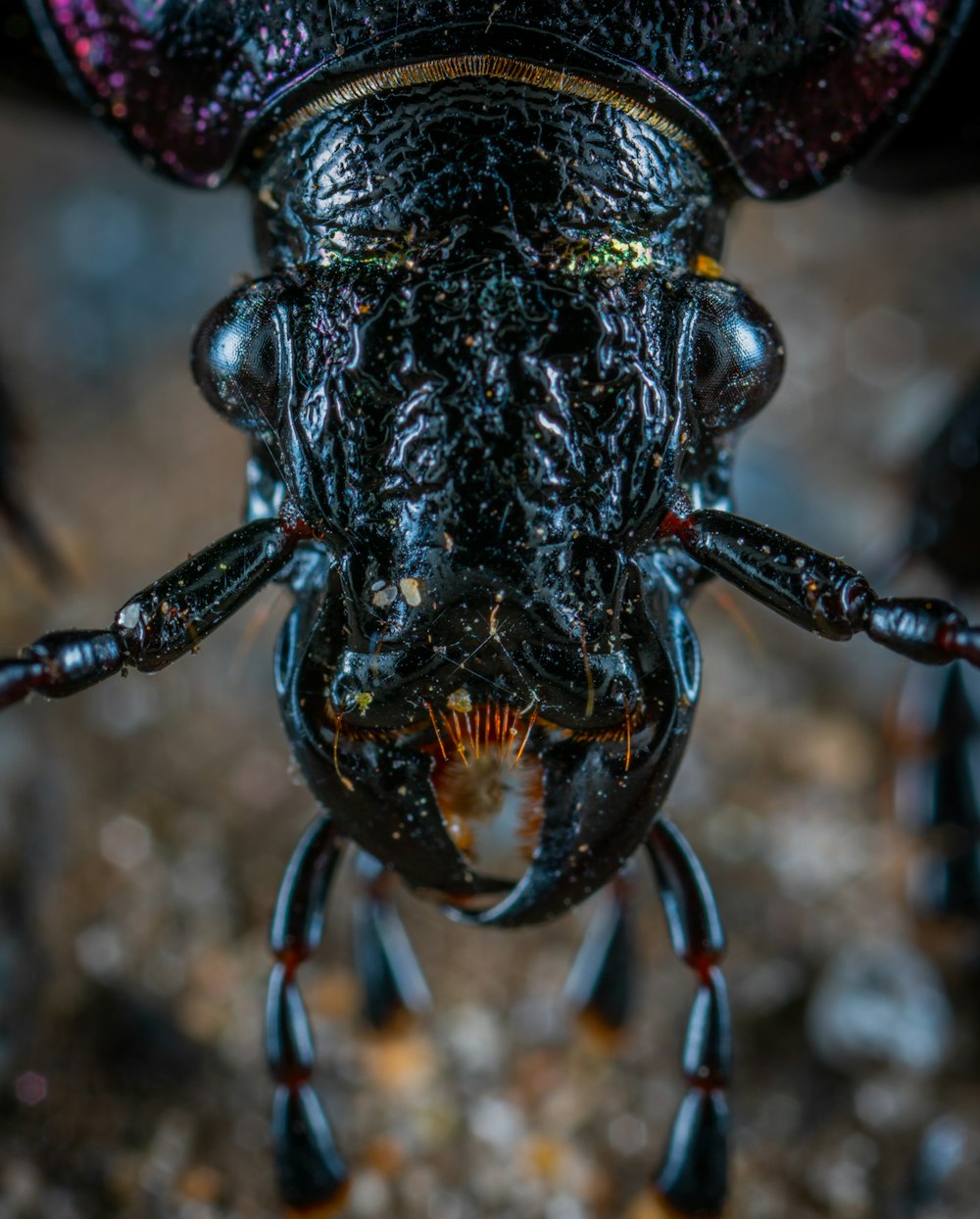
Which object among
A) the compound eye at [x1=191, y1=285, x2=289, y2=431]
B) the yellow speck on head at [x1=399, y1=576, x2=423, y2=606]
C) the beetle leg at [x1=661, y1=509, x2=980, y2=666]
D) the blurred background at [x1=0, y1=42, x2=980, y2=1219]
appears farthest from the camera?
the blurred background at [x1=0, y1=42, x2=980, y2=1219]

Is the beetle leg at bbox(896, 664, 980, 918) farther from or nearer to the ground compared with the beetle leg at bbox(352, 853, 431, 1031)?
nearer to the ground

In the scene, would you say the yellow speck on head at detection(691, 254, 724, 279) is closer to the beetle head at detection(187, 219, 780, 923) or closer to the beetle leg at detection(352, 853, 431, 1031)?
the beetle head at detection(187, 219, 780, 923)

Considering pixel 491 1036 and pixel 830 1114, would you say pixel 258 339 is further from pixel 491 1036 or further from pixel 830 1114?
pixel 830 1114

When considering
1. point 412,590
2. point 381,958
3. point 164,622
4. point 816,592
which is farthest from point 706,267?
point 381,958

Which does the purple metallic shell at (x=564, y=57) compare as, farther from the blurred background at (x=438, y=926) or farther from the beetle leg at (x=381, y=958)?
the beetle leg at (x=381, y=958)

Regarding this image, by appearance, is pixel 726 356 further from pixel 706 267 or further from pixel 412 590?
pixel 412 590

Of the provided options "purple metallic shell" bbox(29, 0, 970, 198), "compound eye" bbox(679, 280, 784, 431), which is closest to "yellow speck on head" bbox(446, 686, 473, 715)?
"compound eye" bbox(679, 280, 784, 431)
